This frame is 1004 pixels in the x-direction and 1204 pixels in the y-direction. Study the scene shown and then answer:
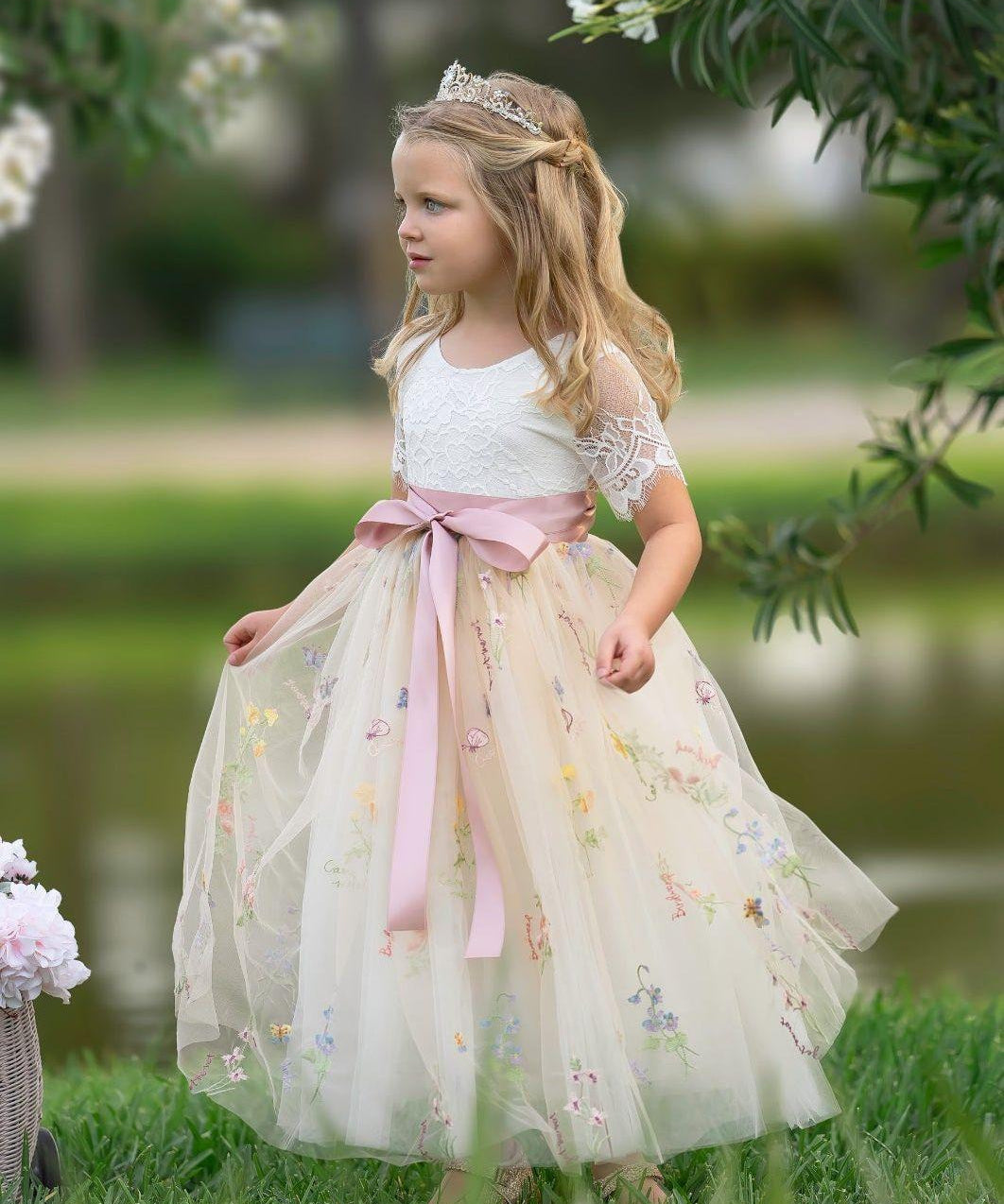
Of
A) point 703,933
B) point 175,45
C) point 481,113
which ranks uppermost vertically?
point 175,45

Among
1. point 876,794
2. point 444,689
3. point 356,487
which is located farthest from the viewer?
point 356,487

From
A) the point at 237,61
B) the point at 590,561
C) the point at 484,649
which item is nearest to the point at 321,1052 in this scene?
the point at 484,649

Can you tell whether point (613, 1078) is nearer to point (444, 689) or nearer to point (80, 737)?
point (444, 689)

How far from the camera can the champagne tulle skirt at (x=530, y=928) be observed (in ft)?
6.30

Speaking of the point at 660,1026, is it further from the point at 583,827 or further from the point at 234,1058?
the point at 234,1058

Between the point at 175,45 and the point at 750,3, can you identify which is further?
the point at 175,45

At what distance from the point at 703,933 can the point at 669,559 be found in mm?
403

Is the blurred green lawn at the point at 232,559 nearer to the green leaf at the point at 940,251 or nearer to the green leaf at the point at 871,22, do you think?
the green leaf at the point at 940,251

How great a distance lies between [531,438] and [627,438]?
0.35ft

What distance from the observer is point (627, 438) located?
2.03 metres

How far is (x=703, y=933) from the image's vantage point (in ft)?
6.47

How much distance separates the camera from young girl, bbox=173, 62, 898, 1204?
1929 millimetres

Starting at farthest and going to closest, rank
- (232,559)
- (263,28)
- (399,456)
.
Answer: (232,559) → (263,28) → (399,456)

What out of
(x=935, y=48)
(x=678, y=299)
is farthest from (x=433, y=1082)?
(x=678, y=299)
